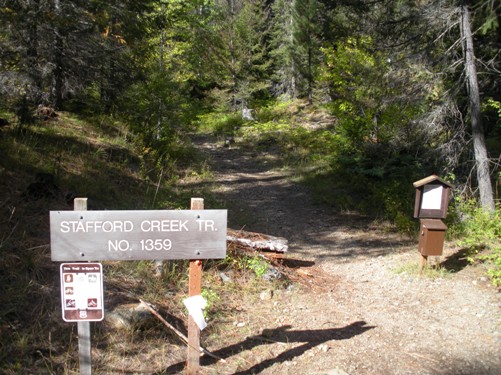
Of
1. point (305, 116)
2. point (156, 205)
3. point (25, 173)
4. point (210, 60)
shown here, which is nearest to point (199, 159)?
point (156, 205)

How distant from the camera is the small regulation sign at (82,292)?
122 inches

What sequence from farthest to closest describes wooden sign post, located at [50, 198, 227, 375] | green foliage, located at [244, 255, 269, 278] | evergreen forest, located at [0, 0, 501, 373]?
evergreen forest, located at [0, 0, 501, 373]
green foliage, located at [244, 255, 269, 278]
wooden sign post, located at [50, 198, 227, 375]

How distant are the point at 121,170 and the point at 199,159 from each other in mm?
6178

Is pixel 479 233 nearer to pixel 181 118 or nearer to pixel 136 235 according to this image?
pixel 136 235

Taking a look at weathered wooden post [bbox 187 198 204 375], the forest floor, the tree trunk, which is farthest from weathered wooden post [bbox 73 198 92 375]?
the tree trunk

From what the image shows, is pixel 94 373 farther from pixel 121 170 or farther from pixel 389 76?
pixel 389 76

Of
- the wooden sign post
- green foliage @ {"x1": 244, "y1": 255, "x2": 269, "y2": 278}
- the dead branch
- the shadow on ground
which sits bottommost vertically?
the shadow on ground

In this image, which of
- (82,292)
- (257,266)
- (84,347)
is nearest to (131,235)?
(82,292)

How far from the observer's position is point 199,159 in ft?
54.1

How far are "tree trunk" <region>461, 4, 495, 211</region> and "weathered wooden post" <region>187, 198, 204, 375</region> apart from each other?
6638mm

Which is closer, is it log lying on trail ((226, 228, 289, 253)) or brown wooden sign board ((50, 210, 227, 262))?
brown wooden sign board ((50, 210, 227, 262))

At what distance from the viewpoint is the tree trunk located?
27.0 ft

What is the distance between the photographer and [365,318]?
17.8 ft

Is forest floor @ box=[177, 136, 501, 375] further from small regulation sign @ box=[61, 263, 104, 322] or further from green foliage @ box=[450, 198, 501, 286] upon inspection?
small regulation sign @ box=[61, 263, 104, 322]
